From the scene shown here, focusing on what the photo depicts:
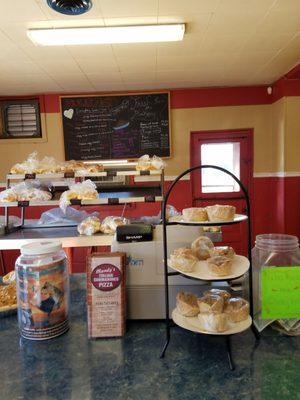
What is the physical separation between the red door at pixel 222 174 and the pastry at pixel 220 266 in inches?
134

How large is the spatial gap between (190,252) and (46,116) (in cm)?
381

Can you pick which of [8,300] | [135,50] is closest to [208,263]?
Answer: [8,300]

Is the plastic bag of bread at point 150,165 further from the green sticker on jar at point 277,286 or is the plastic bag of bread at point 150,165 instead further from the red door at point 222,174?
the green sticker on jar at point 277,286

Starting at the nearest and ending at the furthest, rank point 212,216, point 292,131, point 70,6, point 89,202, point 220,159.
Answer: point 212,216
point 70,6
point 89,202
point 292,131
point 220,159

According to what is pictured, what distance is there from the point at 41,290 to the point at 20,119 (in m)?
3.83

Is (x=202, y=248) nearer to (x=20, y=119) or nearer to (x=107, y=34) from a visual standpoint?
(x=107, y=34)

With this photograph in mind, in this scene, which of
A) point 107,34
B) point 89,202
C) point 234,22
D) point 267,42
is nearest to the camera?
point 234,22

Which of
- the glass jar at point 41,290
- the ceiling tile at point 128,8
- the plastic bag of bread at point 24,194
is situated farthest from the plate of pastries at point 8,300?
the ceiling tile at point 128,8

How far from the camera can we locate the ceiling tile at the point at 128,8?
209cm

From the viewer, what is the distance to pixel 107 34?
2508mm

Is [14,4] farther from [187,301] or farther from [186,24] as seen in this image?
[187,301]

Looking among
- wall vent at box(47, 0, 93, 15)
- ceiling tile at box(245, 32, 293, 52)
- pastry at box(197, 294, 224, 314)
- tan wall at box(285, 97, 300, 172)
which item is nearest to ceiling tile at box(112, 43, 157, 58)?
wall vent at box(47, 0, 93, 15)

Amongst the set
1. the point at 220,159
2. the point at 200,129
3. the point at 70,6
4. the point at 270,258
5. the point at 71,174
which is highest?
the point at 70,6

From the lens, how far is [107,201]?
2.72 meters
